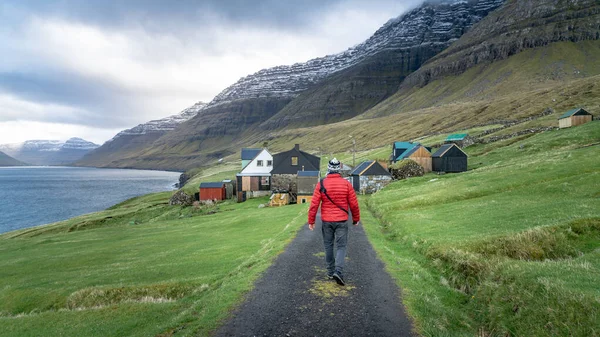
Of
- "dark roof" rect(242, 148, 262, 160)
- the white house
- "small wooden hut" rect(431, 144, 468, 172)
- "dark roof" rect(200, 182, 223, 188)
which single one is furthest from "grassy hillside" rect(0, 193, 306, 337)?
"dark roof" rect(242, 148, 262, 160)

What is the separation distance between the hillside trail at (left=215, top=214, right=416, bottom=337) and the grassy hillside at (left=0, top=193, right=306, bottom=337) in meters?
0.79

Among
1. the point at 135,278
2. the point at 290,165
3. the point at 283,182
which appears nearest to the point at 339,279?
the point at 135,278

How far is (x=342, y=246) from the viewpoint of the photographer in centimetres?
1223

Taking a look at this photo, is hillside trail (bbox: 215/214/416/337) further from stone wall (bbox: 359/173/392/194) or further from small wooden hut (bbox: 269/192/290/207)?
stone wall (bbox: 359/173/392/194)

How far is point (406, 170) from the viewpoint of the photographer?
65750 millimetres

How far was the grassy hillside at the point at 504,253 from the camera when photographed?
9805mm

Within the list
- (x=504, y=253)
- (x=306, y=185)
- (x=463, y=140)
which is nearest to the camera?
(x=504, y=253)

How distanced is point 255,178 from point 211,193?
420 inches

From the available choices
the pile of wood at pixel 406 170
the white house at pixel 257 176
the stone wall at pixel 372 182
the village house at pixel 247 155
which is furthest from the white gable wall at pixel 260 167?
the pile of wood at pixel 406 170

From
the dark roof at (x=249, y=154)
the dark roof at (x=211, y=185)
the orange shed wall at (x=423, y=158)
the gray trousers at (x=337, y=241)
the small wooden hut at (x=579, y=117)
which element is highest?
the small wooden hut at (x=579, y=117)

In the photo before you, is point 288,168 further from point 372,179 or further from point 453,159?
point 453,159

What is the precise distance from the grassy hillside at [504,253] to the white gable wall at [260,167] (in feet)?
142

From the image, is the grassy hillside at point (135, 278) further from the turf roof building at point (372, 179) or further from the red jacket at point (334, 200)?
the turf roof building at point (372, 179)

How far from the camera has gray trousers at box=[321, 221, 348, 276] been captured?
12.2 metres
